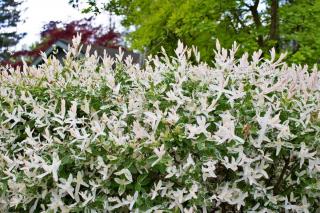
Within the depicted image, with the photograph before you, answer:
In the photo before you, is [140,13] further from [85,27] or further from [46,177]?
[85,27]

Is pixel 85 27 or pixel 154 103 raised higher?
pixel 154 103

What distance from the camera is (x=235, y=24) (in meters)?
8.38

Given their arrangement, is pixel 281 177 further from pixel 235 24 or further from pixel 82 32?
pixel 82 32

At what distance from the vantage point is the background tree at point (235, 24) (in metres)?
7.27

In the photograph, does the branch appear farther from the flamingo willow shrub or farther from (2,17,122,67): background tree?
(2,17,122,67): background tree

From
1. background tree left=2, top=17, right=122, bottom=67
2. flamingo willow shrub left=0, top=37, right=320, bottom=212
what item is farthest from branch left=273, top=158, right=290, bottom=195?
background tree left=2, top=17, right=122, bottom=67

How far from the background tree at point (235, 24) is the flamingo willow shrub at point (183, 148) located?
420 centimetres

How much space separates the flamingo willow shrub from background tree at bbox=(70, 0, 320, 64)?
420 centimetres

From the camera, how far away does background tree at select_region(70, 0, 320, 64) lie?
23.9ft

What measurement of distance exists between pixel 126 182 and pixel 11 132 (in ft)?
3.44

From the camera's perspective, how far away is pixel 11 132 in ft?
10.6

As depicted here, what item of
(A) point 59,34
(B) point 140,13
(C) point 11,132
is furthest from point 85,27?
(C) point 11,132

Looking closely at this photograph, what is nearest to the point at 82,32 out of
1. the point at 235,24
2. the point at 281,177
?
the point at 235,24

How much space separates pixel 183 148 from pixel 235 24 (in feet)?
20.0
